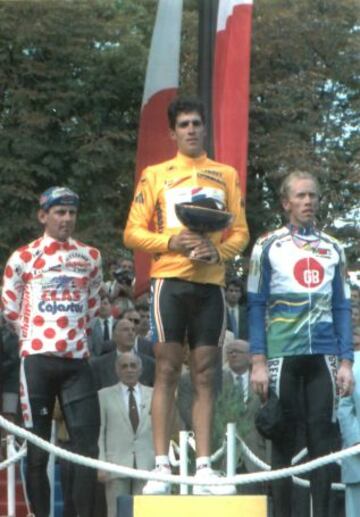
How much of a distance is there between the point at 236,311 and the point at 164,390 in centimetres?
702

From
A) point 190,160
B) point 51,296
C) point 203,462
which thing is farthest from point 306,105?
point 203,462

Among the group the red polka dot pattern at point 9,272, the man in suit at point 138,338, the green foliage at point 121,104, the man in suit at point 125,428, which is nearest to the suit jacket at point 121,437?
the man in suit at point 125,428

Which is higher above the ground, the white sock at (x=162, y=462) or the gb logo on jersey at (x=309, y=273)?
the gb logo on jersey at (x=309, y=273)

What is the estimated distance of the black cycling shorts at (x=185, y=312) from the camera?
9336mm

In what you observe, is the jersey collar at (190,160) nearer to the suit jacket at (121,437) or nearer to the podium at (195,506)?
the podium at (195,506)

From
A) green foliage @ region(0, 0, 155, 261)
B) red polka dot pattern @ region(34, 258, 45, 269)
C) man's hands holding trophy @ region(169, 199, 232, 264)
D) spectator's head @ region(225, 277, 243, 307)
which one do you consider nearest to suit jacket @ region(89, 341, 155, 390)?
spectator's head @ region(225, 277, 243, 307)

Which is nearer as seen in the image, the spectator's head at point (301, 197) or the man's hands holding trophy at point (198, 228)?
the man's hands holding trophy at point (198, 228)

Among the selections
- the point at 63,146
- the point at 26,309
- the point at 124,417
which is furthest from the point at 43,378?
the point at 63,146

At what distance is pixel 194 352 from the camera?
9.43m

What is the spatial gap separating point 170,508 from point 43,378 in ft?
5.28

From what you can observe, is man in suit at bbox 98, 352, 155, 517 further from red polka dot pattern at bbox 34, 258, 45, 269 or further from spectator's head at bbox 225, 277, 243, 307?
spectator's head at bbox 225, 277, 243, 307

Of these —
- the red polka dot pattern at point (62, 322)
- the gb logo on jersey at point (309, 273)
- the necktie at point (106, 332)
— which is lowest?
the red polka dot pattern at point (62, 322)

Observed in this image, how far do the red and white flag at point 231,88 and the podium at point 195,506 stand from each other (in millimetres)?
4650

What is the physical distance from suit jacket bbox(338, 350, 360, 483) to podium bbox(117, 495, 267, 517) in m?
2.09
